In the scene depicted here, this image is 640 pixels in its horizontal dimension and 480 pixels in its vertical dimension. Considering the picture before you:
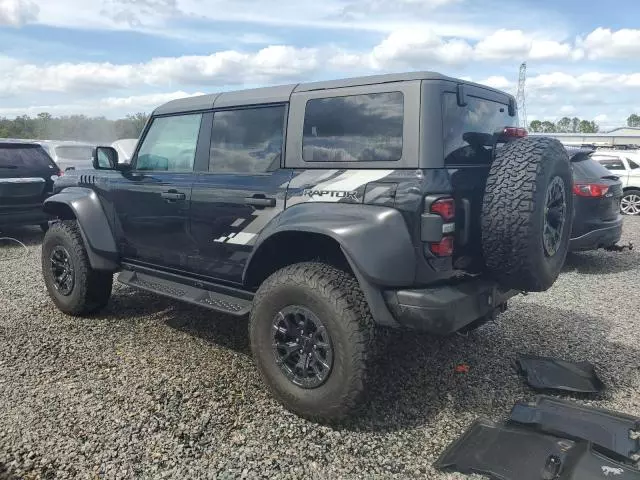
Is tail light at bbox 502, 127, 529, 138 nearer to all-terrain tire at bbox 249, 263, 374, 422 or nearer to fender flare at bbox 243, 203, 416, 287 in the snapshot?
fender flare at bbox 243, 203, 416, 287

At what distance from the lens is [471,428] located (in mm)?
2977

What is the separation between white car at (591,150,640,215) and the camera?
511 inches

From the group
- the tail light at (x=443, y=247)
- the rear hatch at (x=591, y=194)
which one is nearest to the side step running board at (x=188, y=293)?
the tail light at (x=443, y=247)

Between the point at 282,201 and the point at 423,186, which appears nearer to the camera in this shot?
the point at 423,186

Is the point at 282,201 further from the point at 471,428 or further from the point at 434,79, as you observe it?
the point at 471,428

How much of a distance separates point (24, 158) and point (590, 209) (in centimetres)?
841

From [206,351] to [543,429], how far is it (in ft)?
7.95

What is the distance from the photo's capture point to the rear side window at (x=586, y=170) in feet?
21.3

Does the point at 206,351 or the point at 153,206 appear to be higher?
the point at 153,206

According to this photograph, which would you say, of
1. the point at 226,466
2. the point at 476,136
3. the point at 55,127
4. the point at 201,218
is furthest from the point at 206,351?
the point at 55,127

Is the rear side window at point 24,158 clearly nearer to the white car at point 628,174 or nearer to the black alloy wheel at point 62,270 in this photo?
the black alloy wheel at point 62,270

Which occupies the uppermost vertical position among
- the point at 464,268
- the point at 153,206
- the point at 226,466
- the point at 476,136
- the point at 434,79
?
the point at 434,79

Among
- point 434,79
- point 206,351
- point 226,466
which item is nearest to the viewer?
point 226,466

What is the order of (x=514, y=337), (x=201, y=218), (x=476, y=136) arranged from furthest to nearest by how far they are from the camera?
(x=514, y=337) → (x=201, y=218) → (x=476, y=136)
